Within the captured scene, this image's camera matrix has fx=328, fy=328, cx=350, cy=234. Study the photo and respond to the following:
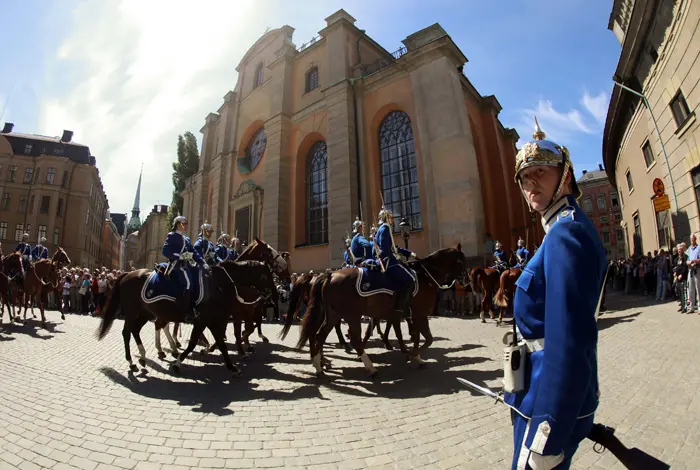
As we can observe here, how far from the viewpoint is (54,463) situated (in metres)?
2.86

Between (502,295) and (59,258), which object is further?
(59,258)

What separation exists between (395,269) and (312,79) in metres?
21.7

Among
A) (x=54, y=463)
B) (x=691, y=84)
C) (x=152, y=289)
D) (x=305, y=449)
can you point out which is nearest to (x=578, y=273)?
(x=305, y=449)

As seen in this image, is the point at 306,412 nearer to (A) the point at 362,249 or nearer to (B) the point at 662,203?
(A) the point at 362,249

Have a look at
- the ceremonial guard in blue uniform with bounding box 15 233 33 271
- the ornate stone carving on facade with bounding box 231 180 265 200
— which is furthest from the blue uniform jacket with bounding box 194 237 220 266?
the ornate stone carving on facade with bounding box 231 180 265 200

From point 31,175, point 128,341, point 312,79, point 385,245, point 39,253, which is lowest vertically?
point 128,341

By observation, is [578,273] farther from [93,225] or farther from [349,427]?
[93,225]

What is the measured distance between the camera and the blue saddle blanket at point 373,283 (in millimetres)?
5984

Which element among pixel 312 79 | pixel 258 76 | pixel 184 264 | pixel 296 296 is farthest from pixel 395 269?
pixel 258 76

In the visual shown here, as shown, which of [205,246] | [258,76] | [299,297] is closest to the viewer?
[205,246]

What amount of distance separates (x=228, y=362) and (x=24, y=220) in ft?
169

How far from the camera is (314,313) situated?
618cm

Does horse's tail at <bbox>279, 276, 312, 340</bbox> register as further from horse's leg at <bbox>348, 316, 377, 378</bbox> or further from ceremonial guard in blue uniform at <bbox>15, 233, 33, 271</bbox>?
ceremonial guard in blue uniform at <bbox>15, 233, 33, 271</bbox>

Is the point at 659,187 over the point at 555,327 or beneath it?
over
